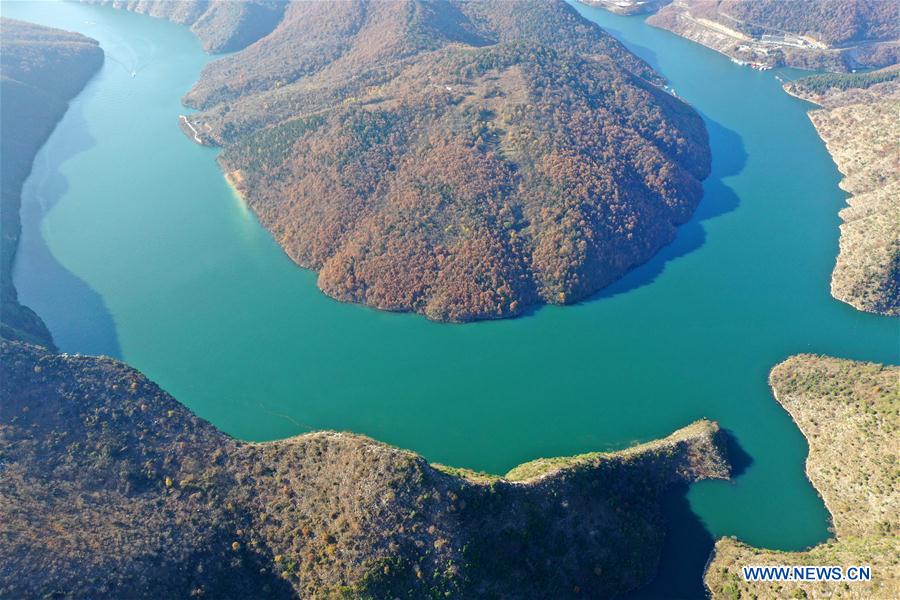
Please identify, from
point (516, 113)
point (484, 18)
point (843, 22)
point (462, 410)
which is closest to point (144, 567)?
point (462, 410)

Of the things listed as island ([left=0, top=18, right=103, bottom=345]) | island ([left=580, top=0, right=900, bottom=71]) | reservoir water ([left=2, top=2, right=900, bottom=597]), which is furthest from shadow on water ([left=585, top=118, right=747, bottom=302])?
island ([left=0, top=18, right=103, bottom=345])

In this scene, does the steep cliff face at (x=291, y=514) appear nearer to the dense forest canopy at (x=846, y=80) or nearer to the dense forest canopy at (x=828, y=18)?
the dense forest canopy at (x=846, y=80)

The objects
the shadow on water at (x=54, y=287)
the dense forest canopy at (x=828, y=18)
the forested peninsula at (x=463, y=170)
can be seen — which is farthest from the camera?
the dense forest canopy at (x=828, y=18)

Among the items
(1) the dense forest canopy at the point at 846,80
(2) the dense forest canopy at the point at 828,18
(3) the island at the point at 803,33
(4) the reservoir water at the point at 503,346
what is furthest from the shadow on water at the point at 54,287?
(2) the dense forest canopy at the point at 828,18

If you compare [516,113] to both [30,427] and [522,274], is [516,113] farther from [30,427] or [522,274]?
[30,427]

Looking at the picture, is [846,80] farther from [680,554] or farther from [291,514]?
[291,514]

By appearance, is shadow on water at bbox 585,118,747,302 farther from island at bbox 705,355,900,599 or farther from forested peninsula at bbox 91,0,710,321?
island at bbox 705,355,900,599

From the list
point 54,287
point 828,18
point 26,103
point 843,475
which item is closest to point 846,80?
point 828,18
